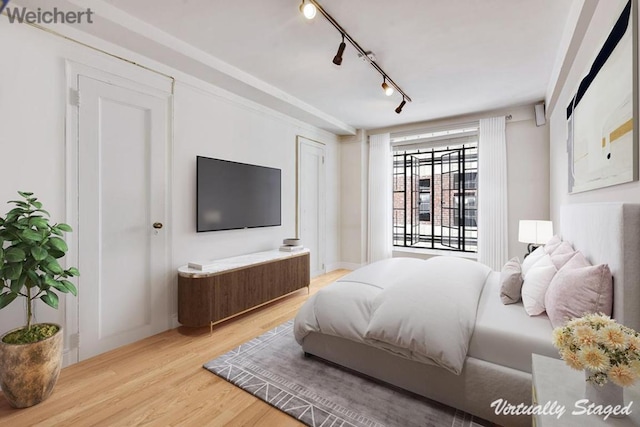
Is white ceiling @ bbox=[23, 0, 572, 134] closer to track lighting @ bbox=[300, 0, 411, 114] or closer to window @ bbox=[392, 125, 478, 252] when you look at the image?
track lighting @ bbox=[300, 0, 411, 114]

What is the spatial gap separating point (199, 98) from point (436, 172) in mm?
4085

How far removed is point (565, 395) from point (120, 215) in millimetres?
3076

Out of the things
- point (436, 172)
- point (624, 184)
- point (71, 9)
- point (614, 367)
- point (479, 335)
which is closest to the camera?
point (614, 367)

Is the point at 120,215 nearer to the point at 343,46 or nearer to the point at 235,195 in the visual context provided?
the point at 235,195

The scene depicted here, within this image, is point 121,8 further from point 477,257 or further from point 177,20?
point 477,257

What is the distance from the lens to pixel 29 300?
181 centimetres

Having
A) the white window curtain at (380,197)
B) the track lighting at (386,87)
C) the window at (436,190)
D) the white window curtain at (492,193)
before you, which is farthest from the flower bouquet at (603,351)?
the white window curtain at (380,197)

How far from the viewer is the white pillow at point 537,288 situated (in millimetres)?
1751

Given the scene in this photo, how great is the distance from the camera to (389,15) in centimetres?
216

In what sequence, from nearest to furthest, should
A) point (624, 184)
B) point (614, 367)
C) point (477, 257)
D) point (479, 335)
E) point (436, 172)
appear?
point (614, 367), point (624, 184), point (479, 335), point (477, 257), point (436, 172)

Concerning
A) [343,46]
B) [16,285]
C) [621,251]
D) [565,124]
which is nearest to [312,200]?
[343,46]

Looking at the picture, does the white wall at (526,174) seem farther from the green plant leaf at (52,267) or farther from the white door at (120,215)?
the green plant leaf at (52,267)

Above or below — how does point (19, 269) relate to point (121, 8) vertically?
below

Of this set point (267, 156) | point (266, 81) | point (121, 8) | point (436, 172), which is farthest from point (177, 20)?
point (436, 172)
